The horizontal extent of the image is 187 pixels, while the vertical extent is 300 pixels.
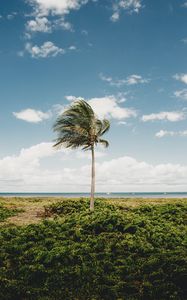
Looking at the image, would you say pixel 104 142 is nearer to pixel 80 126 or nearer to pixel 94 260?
pixel 80 126

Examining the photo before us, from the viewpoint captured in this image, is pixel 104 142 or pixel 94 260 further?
pixel 104 142

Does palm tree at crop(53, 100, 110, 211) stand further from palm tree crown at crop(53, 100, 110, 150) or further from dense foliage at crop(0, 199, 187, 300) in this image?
dense foliage at crop(0, 199, 187, 300)

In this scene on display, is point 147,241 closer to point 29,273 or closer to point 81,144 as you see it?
point 29,273

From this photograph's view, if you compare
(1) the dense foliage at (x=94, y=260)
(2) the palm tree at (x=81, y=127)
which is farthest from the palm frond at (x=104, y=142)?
(1) the dense foliage at (x=94, y=260)

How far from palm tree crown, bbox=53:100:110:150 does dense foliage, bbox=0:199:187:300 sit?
7894mm

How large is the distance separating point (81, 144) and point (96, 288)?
15.7 meters

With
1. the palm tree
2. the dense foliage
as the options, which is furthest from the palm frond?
the dense foliage

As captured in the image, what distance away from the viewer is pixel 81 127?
2408 centimetres

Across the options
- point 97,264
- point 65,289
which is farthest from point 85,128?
point 65,289

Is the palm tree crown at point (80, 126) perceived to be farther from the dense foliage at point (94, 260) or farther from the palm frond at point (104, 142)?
the dense foliage at point (94, 260)

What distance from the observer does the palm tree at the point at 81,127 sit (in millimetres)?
24062

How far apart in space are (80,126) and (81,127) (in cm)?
11

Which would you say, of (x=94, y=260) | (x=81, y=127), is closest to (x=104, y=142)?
(x=81, y=127)

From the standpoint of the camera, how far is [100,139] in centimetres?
2495
